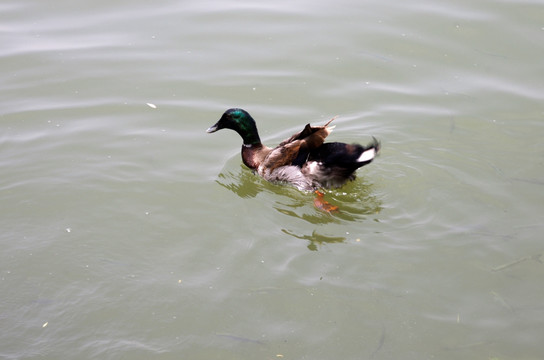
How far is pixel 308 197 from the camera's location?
22.2 feet

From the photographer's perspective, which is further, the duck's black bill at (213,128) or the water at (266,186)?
the duck's black bill at (213,128)

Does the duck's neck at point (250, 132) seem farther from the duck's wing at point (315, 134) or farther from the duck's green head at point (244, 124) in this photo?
the duck's wing at point (315, 134)

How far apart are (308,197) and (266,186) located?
1.77 feet

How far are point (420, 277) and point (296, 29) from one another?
537cm

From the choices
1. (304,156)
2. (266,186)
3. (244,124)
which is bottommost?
(266,186)

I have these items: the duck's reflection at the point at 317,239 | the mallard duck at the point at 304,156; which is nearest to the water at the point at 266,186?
the duck's reflection at the point at 317,239

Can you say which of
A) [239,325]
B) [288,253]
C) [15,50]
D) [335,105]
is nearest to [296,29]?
[335,105]

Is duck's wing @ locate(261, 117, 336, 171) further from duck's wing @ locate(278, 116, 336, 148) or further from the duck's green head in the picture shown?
the duck's green head

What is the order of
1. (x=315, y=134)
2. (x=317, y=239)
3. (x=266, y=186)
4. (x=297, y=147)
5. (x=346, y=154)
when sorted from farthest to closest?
(x=266, y=186)
(x=297, y=147)
(x=315, y=134)
(x=346, y=154)
(x=317, y=239)

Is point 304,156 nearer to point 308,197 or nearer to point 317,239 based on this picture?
point 308,197

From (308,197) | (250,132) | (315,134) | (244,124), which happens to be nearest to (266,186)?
(308,197)

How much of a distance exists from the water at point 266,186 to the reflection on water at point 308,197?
25 mm

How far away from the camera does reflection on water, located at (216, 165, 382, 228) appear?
6305 millimetres

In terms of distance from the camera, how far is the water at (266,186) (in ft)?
16.2
